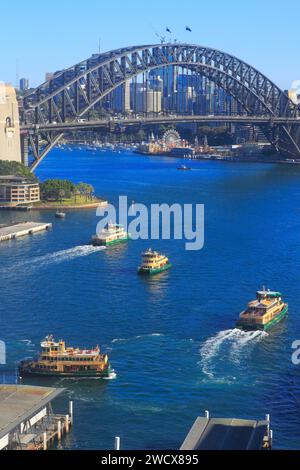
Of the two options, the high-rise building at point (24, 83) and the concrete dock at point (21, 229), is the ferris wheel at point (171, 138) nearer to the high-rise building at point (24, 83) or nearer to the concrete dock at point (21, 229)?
the high-rise building at point (24, 83)

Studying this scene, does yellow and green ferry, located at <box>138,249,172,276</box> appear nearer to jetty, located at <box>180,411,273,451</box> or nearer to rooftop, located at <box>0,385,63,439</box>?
rooftop, located at <box>0,385,63,439</box>

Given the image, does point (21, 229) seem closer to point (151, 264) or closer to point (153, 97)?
point (151, 264)

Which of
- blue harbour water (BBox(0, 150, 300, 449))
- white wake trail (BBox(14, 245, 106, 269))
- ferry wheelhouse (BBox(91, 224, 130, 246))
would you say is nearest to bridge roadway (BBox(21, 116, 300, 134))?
blue harbour water (BBox(0, 150, 300, 449))

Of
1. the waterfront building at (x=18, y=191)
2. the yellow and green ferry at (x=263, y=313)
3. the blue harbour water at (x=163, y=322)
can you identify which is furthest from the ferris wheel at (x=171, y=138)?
the yellow and green ferry at (x=263, y=313)

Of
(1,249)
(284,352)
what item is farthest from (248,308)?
(1,249)
